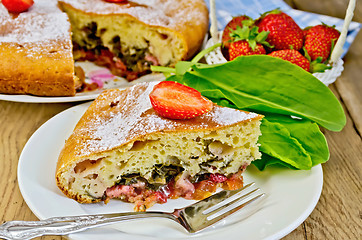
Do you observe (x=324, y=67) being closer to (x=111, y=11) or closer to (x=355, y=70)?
(x=355, y=70)

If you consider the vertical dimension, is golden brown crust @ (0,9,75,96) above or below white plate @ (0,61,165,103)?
above

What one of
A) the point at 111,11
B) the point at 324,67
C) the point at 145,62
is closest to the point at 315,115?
the point at 324,67

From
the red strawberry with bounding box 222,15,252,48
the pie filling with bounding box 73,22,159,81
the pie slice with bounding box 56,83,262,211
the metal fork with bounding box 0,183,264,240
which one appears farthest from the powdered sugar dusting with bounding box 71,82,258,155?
the pie filling with bounding box 73,22,159,81

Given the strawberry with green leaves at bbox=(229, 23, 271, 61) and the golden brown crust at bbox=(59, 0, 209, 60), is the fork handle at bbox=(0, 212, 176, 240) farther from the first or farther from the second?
the golden brown crust at bbox=(59, 0, 209, 60)

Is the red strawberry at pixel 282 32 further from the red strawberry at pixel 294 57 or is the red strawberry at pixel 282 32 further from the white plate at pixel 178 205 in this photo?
the white plate at pixel 178 205

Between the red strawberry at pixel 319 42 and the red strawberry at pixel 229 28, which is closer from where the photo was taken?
the red strawberry at pixel 319 42

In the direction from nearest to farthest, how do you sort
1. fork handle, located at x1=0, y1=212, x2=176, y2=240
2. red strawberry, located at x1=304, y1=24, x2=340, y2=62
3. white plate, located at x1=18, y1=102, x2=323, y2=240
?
fork handle, located at x1=0, y1=212, x2=176, y2=240 → white plate, located at x1=18, y1=102, x2=323, y2=240 → red strawberry, located at x1=304, y1=24, x2=340, y2=62

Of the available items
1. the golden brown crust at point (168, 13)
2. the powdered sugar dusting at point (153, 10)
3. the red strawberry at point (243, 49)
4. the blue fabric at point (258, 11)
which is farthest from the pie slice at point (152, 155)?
the blue fabric at point (258, 11)
